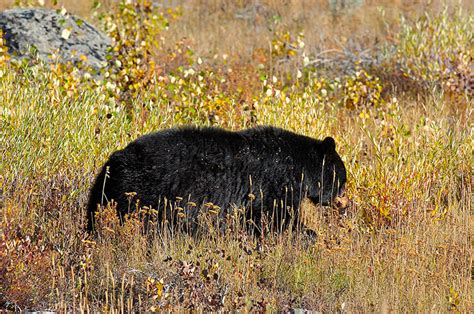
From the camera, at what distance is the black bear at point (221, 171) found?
6.12m

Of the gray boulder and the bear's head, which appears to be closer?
the bear's head

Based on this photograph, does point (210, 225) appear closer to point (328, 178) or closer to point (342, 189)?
point (328, 178)

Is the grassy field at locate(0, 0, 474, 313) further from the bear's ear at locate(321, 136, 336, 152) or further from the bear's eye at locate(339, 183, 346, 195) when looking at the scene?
the bear's ear at locate(321, 136, 336, 152)

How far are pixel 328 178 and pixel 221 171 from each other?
119cm

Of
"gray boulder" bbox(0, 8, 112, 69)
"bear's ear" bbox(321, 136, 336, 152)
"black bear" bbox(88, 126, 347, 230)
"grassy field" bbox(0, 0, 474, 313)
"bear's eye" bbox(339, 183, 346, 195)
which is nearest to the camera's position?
"grassy field" bbox(0, 0, 474, 313)

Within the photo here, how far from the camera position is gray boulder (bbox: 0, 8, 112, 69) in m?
11.6

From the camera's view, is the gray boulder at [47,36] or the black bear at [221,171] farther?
the gray boulder at [47,36]

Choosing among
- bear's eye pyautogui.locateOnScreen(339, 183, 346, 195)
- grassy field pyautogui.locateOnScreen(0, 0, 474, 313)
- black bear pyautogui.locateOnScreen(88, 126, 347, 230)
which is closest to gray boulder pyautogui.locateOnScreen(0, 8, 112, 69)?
grassy field pyautogui.locateOnScreen(0, 0, 474, 313)

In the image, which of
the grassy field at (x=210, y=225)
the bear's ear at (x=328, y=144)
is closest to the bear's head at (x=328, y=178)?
the bear's ear at (x=328, y=144)

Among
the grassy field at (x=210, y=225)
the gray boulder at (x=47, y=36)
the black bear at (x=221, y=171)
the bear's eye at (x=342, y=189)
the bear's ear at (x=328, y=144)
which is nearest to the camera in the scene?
the grassy field at (x=210, y=225)

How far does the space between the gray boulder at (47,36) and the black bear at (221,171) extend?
5300 mm

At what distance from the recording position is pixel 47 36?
1173 centimetres

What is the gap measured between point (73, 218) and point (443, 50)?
750cm

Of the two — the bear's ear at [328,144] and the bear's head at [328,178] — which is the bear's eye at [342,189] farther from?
the bear's ear at [328,144]
